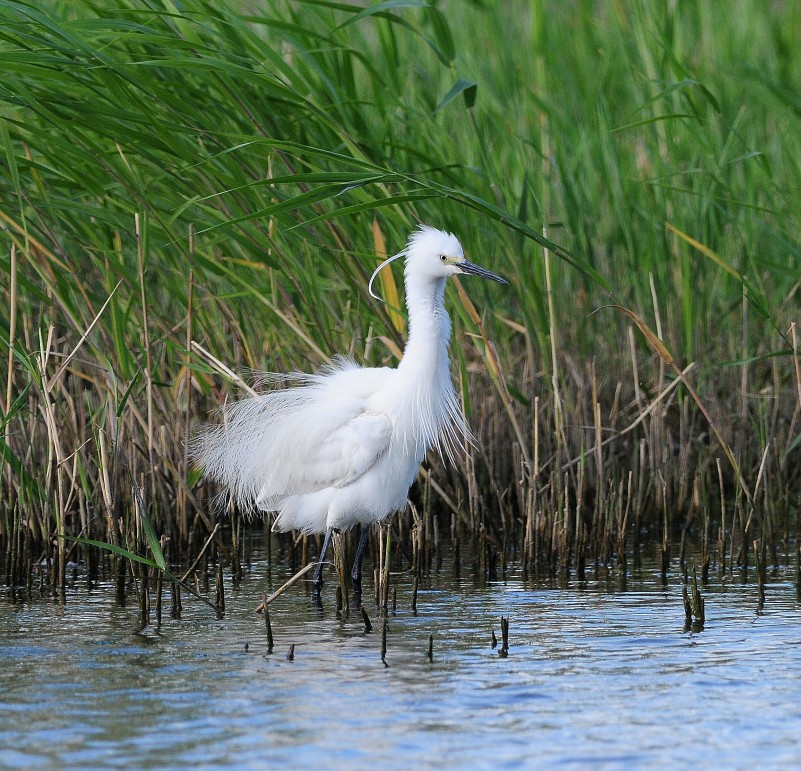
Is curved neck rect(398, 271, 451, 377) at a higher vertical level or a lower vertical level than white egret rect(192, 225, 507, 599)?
higher

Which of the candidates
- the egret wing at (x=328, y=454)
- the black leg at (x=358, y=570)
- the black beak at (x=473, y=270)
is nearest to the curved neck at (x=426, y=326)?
the black beak at (x=473, y=270)

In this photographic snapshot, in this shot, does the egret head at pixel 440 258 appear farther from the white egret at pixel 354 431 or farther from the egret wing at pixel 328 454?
the egret wing at pixel 328 454

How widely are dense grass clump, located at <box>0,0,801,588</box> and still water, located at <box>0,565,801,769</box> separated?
→ 0.47 metres

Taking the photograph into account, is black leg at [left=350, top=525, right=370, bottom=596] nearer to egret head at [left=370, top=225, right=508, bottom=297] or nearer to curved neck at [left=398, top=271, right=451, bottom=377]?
curved neck at [left=398, top=271, right=451, bottom=377]

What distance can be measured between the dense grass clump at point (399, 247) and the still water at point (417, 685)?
471 millimetres

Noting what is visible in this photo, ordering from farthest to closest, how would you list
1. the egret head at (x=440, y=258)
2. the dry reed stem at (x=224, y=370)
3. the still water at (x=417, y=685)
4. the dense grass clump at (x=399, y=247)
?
the dry reed stem at (x=224, y=370) < the egret head at (x=440, y=258) < the dense grass clump at (x=399, y=247) < the still water at (x=417, y=685)

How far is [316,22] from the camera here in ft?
22.0

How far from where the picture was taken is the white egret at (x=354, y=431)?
5.62 m

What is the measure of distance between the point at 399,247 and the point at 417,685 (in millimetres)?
2743

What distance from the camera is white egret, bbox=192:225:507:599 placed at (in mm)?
5617

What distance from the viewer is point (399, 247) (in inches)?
247

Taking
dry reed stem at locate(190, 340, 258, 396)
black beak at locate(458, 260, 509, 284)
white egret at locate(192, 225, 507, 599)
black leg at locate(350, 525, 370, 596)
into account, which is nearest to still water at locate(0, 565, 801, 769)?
black leg at locate(350, 525, 370, 596)

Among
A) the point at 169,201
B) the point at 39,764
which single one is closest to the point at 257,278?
the point at 169,201

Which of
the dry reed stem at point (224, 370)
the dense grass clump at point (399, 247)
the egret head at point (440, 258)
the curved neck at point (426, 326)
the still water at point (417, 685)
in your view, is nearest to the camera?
the still water at point (417, 685)
